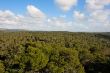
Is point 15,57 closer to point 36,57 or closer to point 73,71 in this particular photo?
point 36,57

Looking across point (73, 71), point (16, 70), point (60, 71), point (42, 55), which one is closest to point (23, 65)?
point (16, 70)

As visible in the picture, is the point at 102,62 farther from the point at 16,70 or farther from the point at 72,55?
the point at 16,70

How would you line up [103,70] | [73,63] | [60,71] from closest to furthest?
1. [60,71]
2. [73,63]
3. [103,70]

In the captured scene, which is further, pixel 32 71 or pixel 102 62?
pixel 102 62

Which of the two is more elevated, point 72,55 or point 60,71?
point 72,55

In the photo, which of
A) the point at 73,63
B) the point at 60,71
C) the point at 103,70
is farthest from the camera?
the point at 103,70

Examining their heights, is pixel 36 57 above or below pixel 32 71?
above

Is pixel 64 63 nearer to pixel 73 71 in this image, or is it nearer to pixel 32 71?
pixel 73 71

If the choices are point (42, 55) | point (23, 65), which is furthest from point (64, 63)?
point (23, 65)

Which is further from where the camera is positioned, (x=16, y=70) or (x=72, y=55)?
(x=72, y=55)
